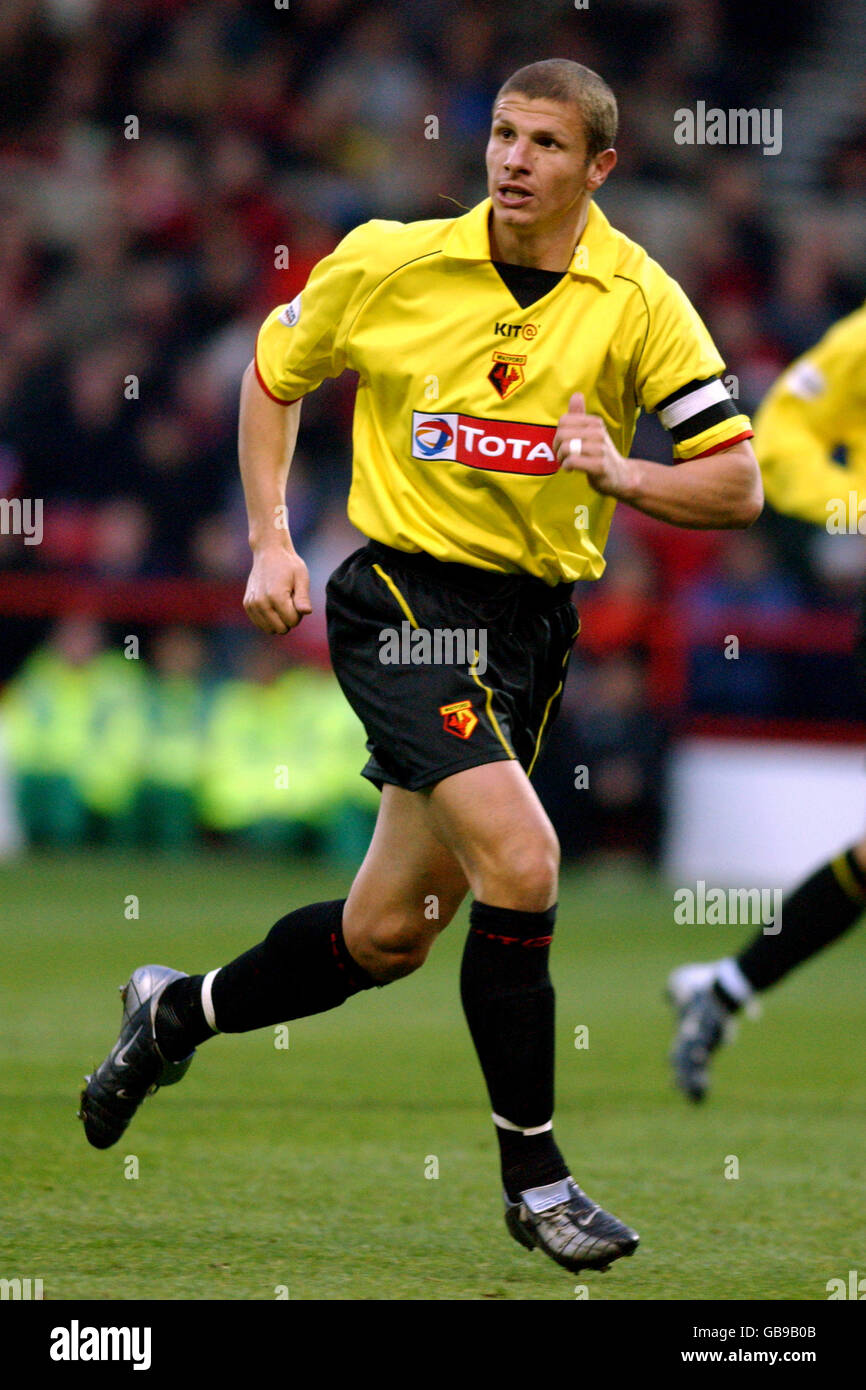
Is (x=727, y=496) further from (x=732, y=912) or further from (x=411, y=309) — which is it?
(x=732, y=912)

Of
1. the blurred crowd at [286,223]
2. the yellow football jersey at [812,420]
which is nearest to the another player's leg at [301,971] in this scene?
the yellow football jersey at [812,420]

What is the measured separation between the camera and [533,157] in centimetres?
399

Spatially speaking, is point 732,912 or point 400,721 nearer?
point 400,721

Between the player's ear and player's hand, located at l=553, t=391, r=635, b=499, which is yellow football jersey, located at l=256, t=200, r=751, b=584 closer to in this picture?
the player's ear

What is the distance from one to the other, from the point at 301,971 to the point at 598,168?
1634 mm

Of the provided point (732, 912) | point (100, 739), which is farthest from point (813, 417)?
point (100, 739)

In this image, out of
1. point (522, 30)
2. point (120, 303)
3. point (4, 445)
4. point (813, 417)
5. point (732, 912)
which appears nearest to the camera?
point (813, 417)

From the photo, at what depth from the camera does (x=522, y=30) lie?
1500 cm

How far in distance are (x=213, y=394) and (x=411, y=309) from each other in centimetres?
855

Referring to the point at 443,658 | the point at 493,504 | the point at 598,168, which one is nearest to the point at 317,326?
the point at 493,504

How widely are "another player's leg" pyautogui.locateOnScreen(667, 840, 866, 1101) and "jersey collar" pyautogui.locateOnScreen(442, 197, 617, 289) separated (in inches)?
88.6

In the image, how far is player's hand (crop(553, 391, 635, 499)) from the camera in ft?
12.4

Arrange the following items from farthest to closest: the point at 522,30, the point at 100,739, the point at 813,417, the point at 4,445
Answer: the point at 522,30
the point at 4,445
the point at 100,739
the point at 813,417

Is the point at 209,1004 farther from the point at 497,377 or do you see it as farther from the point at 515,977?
the point at 497,377
